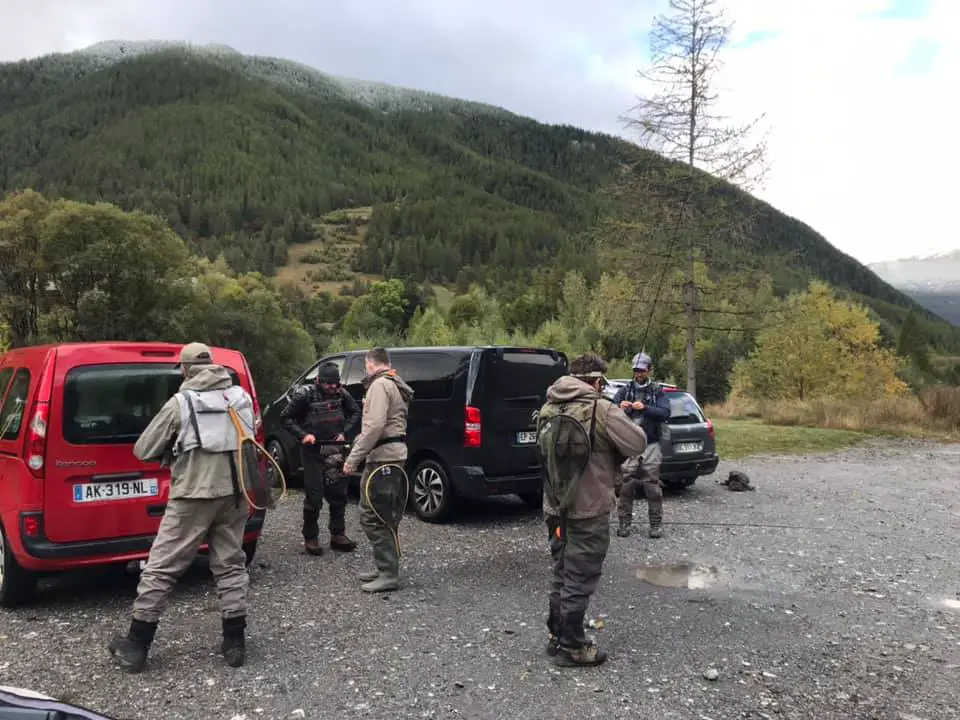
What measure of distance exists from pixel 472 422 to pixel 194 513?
395 centimetres

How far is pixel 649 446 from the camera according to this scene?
784 centimetres

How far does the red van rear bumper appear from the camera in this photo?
15.2ft

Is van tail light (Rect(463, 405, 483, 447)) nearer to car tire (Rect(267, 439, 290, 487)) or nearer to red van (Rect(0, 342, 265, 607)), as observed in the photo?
red van (Rect(0, 342, 265, 607))

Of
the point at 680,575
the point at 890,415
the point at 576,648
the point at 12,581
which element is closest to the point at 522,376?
the point at 680,575

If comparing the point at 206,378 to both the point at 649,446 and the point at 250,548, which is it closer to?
the point at 250,548

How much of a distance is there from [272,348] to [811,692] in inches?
2037

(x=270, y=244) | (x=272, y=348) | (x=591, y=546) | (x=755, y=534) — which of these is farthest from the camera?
(x=270, y=244)

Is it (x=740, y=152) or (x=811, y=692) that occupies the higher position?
(x=740, y=152)

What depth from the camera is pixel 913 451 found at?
16422 millimetres

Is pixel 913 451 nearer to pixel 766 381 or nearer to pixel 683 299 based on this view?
pixel 683 299

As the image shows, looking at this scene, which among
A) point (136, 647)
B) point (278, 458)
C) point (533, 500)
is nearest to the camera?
point (136, 647)

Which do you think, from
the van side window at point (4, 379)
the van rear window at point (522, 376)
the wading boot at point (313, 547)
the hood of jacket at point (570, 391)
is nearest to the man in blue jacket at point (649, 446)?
the van rear window at point (522, 376)

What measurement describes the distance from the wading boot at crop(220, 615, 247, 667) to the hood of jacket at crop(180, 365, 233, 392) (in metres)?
1.37

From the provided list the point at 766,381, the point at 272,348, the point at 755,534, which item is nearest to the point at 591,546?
the point at 755,534
